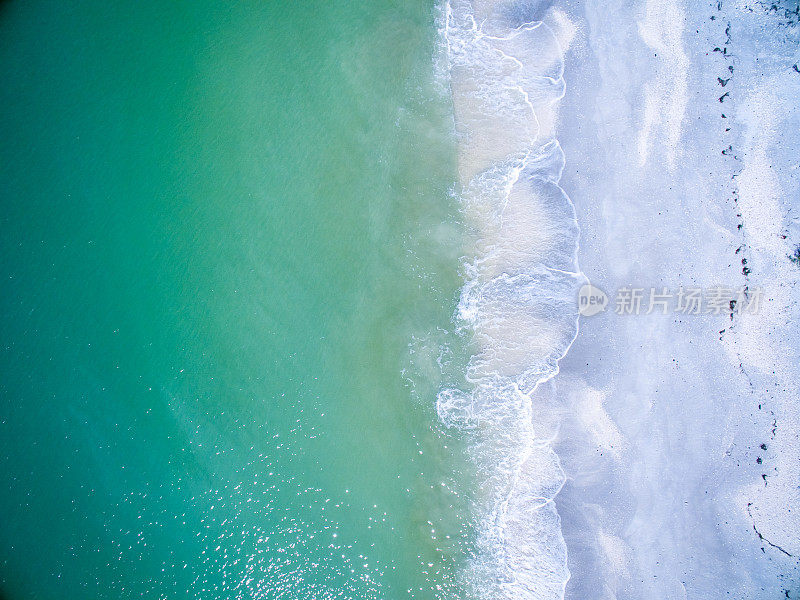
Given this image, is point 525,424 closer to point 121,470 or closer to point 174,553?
point 174,553

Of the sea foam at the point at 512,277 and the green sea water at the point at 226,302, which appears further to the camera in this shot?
the green sea water at the point at 226,302

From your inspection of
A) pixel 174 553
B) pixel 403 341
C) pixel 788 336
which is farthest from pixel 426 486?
pixel 788 336

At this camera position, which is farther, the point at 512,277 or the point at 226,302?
the point at 226,302

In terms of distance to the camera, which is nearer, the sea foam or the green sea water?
the sea foam

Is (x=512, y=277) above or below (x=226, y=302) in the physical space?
below
